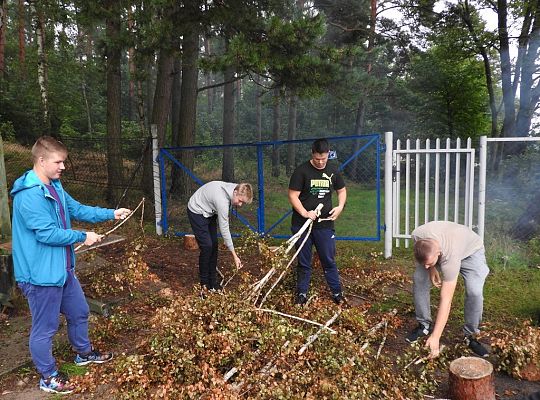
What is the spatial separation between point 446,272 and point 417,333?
3.01 ft

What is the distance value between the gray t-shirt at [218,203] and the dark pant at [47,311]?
1.53 metres

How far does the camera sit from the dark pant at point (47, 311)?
2742mm

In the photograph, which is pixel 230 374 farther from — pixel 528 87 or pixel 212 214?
pixel 528 87

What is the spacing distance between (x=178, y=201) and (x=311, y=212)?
4561 mm

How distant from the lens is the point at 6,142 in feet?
43.8

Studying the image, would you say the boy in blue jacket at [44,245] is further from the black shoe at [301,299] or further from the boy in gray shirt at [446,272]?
the boy in gray shirt at [446,272]

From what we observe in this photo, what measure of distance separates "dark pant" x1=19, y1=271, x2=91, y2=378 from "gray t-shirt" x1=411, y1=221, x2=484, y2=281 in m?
2.68

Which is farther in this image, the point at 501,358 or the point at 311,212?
the point at 311,212

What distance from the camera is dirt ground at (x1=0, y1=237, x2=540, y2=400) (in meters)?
2.96

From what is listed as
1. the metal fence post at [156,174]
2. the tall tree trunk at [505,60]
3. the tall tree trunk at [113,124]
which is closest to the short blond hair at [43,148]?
the metal fence post at [156,174]

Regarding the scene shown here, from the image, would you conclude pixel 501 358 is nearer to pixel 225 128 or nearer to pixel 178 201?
pixel 178 201

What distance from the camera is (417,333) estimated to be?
12.4ft

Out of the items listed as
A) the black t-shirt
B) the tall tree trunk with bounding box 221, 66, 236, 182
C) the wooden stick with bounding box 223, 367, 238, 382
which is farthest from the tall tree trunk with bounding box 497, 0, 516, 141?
the wooden stick with bounding box 223, 367, 238, 382

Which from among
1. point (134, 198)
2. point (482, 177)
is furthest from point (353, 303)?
point (134, 198)
